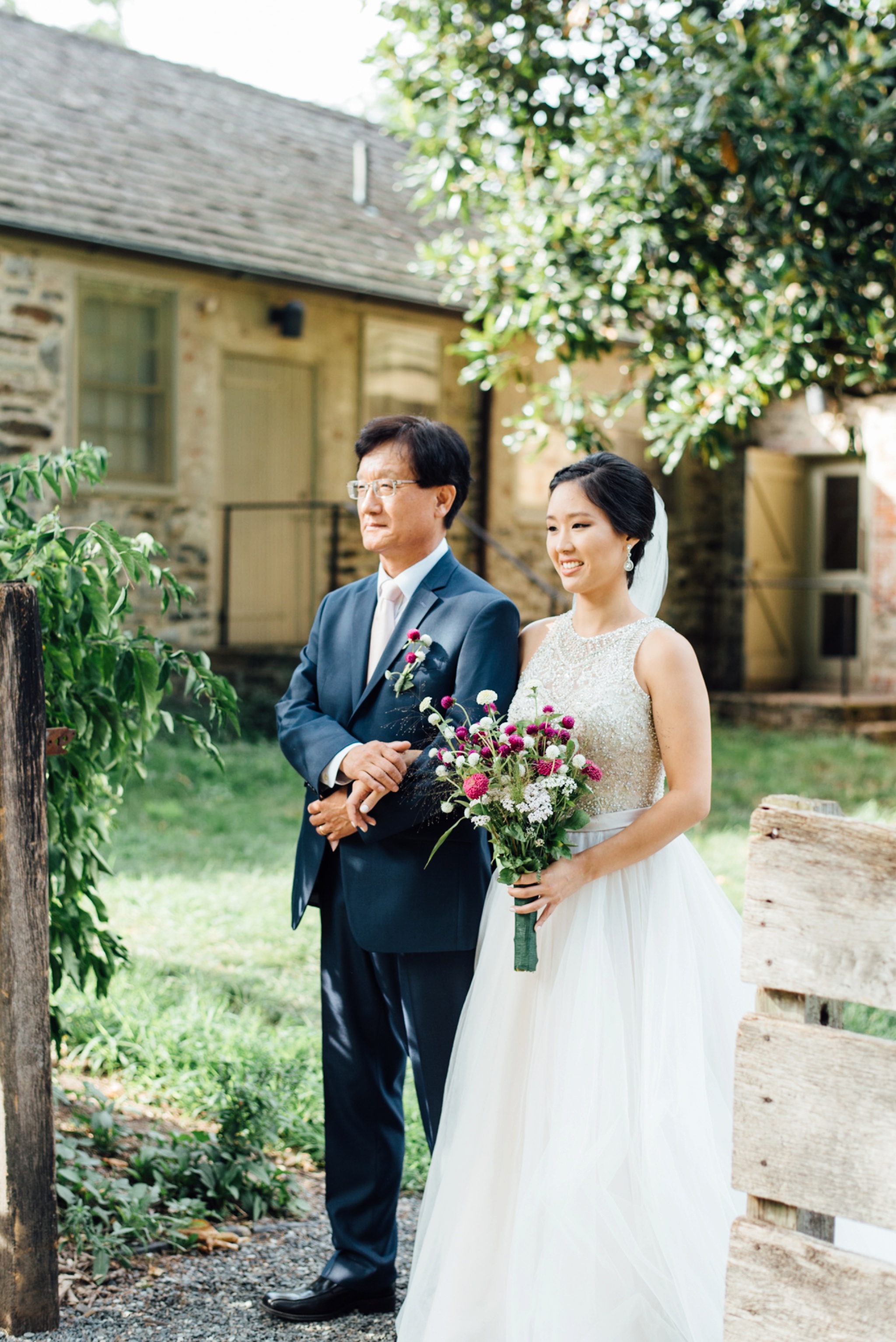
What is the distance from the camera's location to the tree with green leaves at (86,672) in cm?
307

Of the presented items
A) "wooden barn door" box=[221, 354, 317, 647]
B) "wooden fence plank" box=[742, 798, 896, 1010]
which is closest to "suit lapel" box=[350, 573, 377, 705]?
"wooden fence plank" box=[742, 798, 896, 1010]

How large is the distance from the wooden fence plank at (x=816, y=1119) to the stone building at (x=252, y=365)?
8039mm

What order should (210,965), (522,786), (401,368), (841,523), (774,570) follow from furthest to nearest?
(774,570) < (841,523) < (401,368) < (210,965) < (522,786)

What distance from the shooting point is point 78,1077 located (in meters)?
4.37

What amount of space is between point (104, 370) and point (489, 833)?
946cm

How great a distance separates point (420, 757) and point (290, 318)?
31.2 ft

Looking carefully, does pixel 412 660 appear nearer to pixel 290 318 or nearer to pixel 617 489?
pixel 617 489

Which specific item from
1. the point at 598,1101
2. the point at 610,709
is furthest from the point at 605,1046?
the point at 610,709

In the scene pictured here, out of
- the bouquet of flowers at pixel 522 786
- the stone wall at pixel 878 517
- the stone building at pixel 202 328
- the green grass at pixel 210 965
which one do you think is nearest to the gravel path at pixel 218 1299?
the green grass at pixel 210 965

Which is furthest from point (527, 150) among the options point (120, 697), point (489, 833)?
point (489, 833)

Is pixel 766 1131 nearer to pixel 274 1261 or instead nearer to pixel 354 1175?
pixel 354 1175

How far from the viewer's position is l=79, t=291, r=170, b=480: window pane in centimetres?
1092

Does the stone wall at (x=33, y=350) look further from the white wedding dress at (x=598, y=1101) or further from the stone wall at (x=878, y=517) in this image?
the white wedding dress at (x=598, y=1101)

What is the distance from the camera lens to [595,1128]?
8.32 ft
